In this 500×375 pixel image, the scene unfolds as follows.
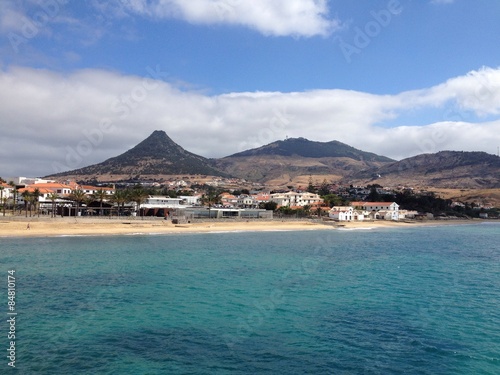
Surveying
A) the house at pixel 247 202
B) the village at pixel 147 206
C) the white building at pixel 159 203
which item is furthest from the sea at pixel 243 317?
the house at pixel 247 202

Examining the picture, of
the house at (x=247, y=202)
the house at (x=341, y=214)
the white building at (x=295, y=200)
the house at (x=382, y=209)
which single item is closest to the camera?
the house at (x=341, y=214)

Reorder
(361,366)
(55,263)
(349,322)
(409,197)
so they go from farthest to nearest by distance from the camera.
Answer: (409,197)
(55,263)
(349,322)
(361,366)

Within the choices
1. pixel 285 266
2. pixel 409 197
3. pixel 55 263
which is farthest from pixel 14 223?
pixel 409 197

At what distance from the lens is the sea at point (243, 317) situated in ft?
43.8

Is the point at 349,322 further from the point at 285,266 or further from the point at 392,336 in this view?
the point at 285,266

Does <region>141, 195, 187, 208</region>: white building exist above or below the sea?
above

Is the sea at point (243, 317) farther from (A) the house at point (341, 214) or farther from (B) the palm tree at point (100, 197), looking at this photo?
(A) the house at point (341, 214)

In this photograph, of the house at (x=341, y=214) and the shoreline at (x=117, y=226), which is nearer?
the shoreline at (x=117, y=226)

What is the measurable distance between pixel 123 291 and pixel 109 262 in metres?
11.0

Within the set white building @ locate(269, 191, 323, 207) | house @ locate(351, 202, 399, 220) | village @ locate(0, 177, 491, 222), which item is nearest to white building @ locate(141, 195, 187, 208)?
village @ locate(0, 177, 491, 222)

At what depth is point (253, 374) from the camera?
12.4 metres

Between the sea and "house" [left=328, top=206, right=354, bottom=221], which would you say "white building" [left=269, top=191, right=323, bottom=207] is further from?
the sea

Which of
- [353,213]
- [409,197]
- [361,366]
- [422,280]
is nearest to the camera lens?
[361,366]

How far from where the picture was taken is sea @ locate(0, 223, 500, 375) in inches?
525
